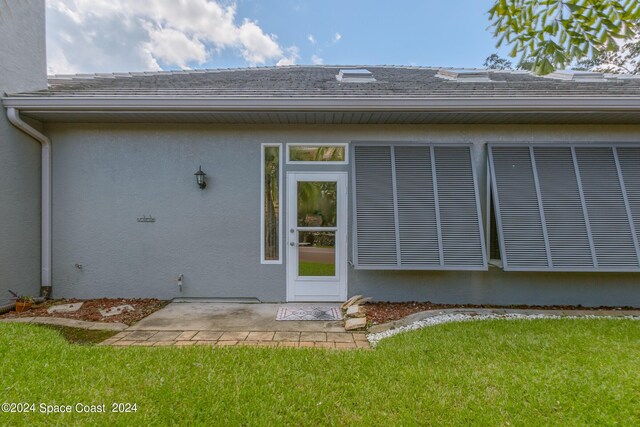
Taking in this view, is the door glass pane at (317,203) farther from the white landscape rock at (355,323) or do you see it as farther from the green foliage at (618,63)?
the green foliage at (618,63)

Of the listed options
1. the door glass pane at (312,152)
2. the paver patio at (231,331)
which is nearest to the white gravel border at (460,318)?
the paver patio at (231,331)

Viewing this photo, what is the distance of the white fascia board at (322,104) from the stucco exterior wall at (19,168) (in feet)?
1.85

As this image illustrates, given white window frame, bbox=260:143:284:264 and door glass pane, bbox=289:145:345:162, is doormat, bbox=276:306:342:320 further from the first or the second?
door glass pane, bbox=289:145:345:162

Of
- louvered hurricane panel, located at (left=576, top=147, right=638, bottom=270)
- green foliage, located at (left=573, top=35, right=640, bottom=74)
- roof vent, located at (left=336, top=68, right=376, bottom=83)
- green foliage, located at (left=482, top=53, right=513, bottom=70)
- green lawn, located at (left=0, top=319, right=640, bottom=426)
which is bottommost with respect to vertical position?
green lawn, located at (left=0, top=319, right=640, bottom=426)

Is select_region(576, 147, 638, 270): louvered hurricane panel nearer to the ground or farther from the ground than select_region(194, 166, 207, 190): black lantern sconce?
nearer to the ground

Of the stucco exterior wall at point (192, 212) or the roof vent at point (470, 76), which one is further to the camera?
the roof vent at point (470, 76)

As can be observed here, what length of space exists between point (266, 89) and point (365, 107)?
1.56 metres

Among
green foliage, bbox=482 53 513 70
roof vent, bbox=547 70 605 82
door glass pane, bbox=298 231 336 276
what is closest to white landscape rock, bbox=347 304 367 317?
door glass pane, bbox=298 231 336 276

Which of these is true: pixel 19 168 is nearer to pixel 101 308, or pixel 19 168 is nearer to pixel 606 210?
pixel 101 308

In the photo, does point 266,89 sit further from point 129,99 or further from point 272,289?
point 272,289

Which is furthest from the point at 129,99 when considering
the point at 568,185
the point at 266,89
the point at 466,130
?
the point at 568,185

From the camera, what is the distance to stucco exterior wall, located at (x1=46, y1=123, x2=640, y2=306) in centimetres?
490

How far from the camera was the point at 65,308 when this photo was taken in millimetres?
4480

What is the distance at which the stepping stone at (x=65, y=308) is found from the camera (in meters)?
4.36
